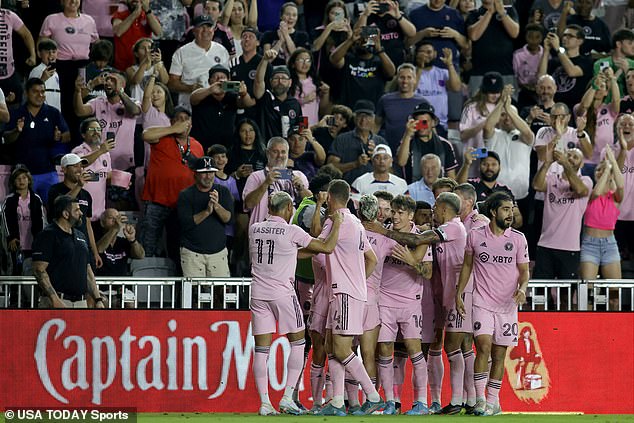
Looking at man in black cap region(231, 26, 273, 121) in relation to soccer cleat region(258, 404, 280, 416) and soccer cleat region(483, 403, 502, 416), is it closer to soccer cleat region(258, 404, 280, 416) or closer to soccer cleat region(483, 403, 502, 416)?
soccer cleat region(258, 404, 280, 416)

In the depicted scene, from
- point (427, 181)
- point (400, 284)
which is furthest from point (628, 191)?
point (400, 284)

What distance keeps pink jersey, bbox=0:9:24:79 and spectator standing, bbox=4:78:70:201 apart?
112 centimetres

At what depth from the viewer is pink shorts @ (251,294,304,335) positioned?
43.5ft

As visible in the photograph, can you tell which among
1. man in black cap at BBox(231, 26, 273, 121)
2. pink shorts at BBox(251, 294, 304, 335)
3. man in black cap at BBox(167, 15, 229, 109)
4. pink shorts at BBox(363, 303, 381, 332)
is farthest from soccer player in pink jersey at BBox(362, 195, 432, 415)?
man in black cap at BBox(167, 15, 229, 109)

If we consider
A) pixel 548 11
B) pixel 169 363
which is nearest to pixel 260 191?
pixel 169 363

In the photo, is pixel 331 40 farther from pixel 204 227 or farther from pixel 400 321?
pixel 400 321

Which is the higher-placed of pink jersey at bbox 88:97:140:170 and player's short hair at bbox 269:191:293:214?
pink jersey at bbox 88:97:140:170

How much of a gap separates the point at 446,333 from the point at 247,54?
6.67 metres

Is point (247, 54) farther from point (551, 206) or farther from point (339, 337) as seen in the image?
point (339, 337)

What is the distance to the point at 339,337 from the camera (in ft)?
43.5

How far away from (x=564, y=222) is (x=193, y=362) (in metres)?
5.47

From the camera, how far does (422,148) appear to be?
18.2 metres

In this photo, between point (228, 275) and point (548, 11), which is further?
point (548, 11)

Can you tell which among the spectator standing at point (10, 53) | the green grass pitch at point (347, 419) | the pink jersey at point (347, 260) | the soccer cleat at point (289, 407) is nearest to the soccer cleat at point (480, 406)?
the green grass pitch at point (347, 419)
